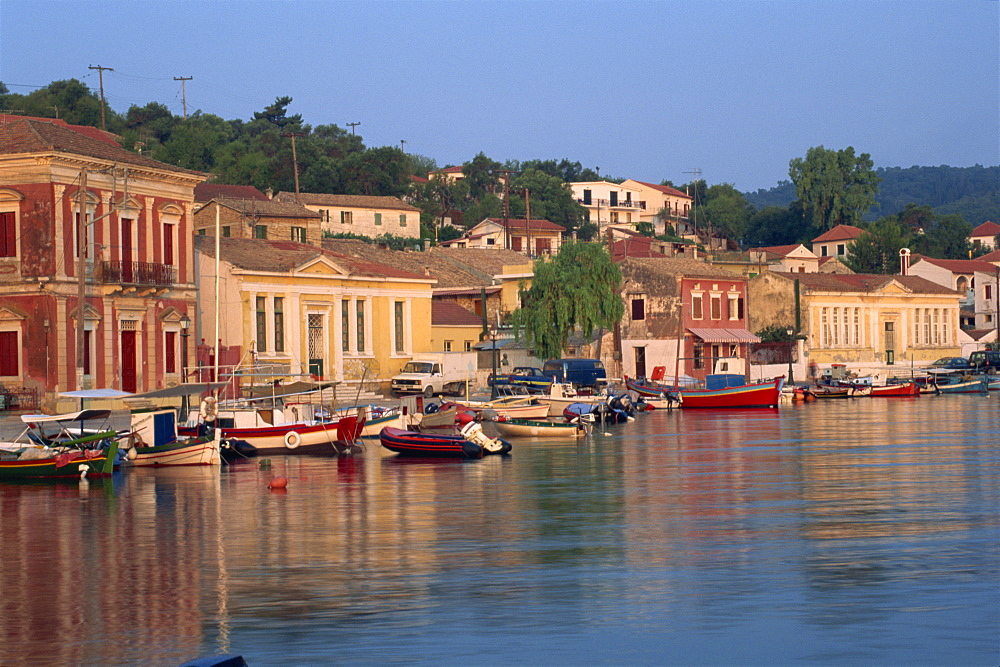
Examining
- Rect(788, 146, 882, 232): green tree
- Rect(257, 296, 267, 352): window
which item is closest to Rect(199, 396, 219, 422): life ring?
Rect(257, 296, 267, 352): window

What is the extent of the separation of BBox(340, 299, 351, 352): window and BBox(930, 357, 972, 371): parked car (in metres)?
47.5

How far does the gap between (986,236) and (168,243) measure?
126340 mm

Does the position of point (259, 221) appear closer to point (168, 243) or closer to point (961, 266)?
point (168, 243)

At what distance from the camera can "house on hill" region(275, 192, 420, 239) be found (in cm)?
10481

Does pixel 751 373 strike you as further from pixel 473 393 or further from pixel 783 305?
pixel 473 393

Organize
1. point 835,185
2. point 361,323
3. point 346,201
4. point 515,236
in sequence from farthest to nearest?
point 835,185 < point 515,236 < point 346,201 < point 361,323

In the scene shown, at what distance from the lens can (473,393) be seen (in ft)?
211

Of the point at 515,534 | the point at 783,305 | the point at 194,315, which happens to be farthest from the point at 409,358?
the point at 515,534

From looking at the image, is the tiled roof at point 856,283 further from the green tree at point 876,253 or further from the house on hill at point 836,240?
the house on hill at point 836,240

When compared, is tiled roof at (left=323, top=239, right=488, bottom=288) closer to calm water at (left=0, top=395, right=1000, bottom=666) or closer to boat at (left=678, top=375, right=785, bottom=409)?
boat at (left=678, top=375, right=785, bottom=409)

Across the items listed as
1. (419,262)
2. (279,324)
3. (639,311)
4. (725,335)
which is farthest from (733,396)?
(419,262)

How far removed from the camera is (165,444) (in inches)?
1494

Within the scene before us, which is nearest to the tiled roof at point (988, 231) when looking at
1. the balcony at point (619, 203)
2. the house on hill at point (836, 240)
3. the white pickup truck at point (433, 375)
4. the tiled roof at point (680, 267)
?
the house on hill at point (836, 240)

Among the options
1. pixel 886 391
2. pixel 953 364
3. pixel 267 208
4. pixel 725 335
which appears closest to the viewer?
pixel 886 391
